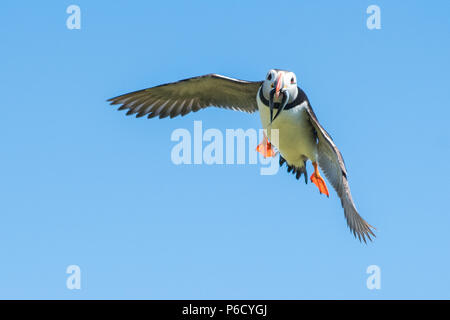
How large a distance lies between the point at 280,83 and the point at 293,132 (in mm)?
1138

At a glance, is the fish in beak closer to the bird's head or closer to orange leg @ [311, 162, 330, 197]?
the bird's head

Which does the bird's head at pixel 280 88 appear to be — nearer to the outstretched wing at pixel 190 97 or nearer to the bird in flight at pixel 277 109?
the bird in flight at pixel 277 109

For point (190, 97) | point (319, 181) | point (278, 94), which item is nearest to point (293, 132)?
point (278, 94)

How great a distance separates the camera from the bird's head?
15.1 meters

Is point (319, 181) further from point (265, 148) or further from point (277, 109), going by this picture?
point (277, 109)

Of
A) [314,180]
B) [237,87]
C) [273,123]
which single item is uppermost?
[237,87]

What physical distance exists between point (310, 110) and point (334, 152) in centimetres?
107

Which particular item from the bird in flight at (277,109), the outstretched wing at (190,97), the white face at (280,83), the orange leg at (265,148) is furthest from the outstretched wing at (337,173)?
the outstretched wing at (190,97)

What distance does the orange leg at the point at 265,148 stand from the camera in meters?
16.5

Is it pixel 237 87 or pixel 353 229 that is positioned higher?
pixel 237 87

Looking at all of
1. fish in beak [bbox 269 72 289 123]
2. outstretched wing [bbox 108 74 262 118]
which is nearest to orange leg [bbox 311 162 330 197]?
fish in beak [bbox 269 72 289 123]
